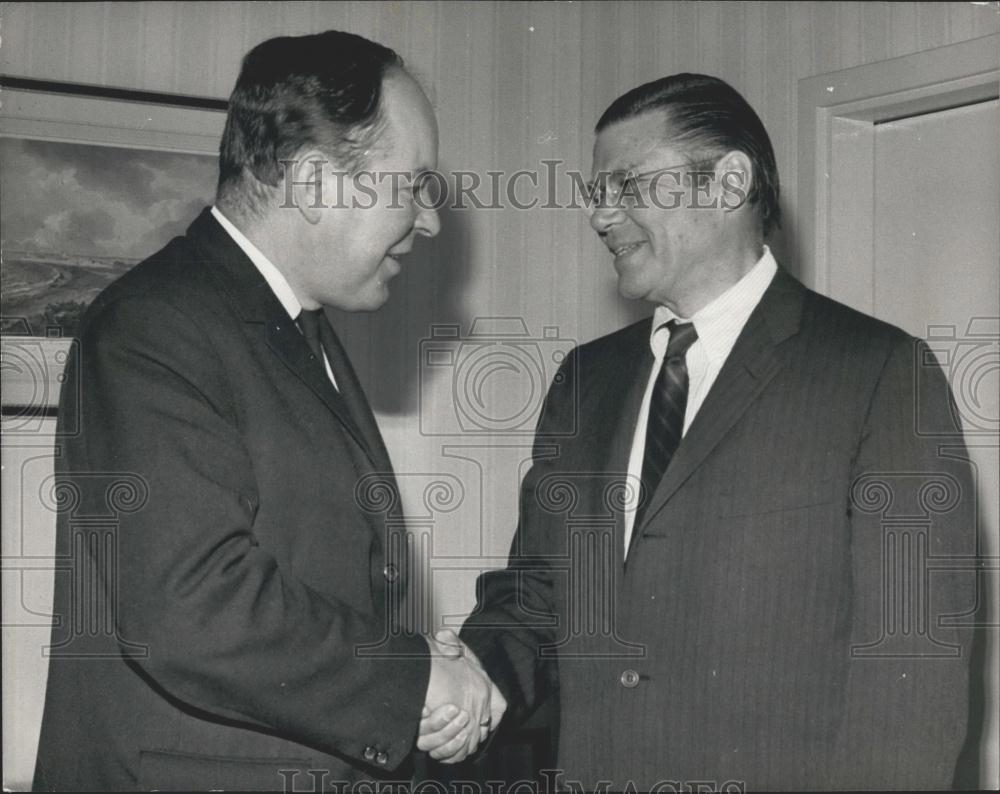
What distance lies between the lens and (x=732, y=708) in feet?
5.73

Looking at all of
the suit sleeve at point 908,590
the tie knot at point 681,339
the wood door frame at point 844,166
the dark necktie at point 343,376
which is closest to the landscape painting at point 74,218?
the dark necktie at point 343,376

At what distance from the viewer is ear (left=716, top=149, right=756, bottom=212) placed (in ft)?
6.27

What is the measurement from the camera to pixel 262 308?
159 centimetres

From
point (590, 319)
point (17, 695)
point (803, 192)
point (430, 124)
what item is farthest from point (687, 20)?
point (17, 695)

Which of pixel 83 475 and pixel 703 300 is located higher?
pixel 703 300

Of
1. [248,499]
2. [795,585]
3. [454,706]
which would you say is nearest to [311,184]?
[248,499]

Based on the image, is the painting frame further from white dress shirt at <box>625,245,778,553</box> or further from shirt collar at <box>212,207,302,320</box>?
white dress shirt at <box>625,245,778,553</box>

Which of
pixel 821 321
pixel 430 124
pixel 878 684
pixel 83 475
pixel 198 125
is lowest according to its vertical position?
pixel 878 684

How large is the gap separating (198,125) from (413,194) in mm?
1069

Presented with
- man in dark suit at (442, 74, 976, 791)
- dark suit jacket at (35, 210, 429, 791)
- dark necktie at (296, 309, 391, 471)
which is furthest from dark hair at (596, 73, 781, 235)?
dark suit jacket at (35, 210, 429, 791)

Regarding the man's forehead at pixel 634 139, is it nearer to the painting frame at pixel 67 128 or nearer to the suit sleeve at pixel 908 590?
the suit sleeve at pixel 908 590

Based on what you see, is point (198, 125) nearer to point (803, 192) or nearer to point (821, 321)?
point (803, 192)

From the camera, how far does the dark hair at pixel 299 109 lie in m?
1.65

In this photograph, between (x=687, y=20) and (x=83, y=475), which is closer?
(x=83, y=475)
